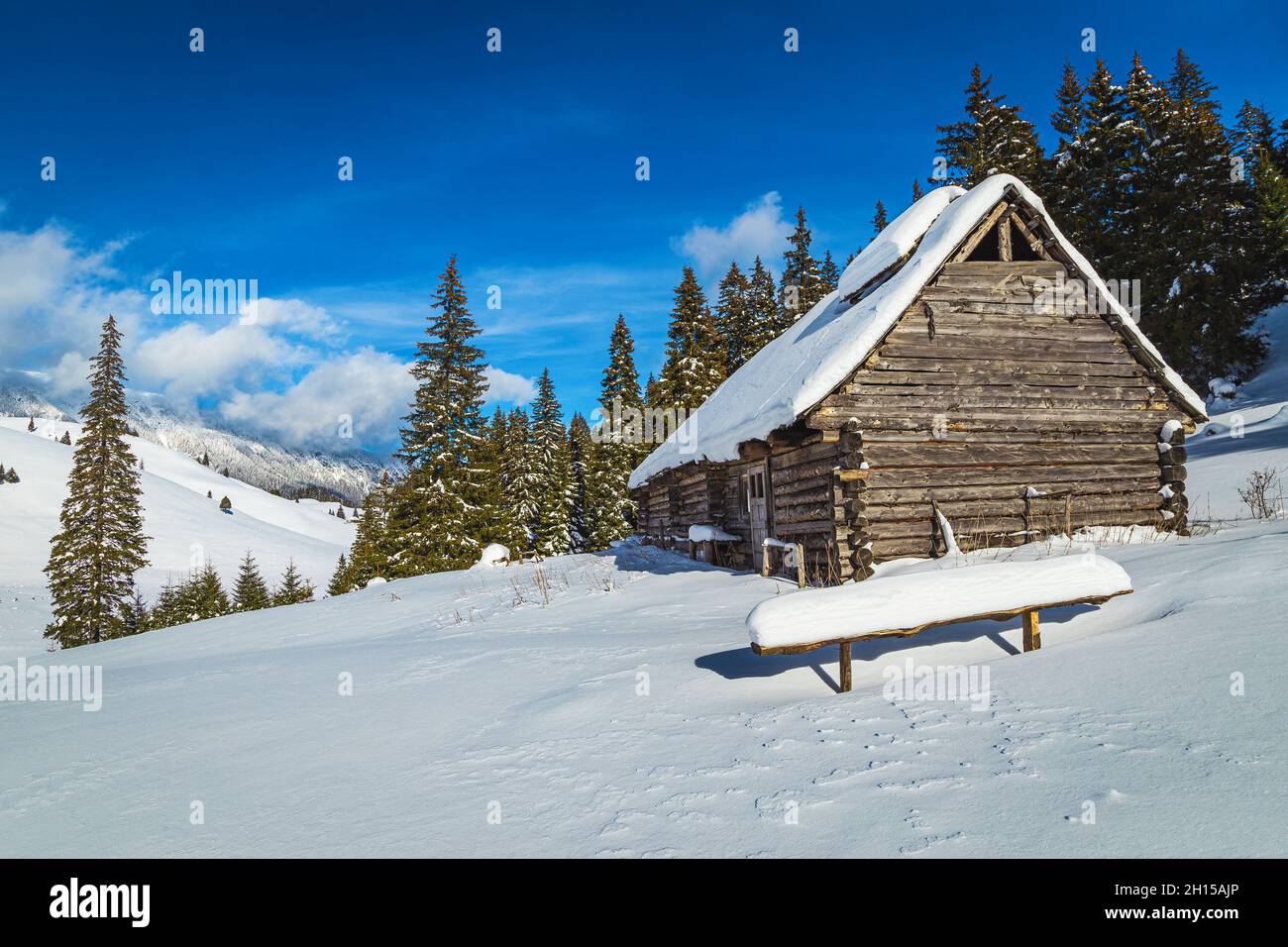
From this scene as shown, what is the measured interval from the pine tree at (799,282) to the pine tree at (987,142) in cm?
1137

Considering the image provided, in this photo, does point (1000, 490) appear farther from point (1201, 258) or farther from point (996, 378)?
point (1201, 258)

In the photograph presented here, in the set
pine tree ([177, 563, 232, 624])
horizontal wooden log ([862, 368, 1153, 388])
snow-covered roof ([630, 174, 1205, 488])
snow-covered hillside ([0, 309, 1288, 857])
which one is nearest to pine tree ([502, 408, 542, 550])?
snow-covered roof ([630, 174, 1205, 488])

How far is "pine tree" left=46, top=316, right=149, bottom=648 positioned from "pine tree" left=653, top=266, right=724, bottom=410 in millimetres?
24395

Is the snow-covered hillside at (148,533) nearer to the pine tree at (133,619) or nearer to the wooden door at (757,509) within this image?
the pine tree at (133,619)

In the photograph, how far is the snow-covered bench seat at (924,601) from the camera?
5.14 meters

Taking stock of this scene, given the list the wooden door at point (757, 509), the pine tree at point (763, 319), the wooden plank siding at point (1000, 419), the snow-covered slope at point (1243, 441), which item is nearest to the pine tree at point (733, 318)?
the pine tree at point (763, 319)

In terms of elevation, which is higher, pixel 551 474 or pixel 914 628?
pixel 551 474

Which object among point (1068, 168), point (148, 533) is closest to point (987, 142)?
point (1068, 168)

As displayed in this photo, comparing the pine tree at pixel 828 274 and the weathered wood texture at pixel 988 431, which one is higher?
the pine tree at pixel 828 274

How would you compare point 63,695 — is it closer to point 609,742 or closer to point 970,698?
point 609,742

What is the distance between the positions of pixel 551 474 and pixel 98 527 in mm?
20741

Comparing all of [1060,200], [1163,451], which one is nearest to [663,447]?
[1163,451]

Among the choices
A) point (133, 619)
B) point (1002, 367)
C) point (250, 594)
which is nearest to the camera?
point (1002, 367)

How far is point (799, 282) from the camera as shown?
41250 mm
